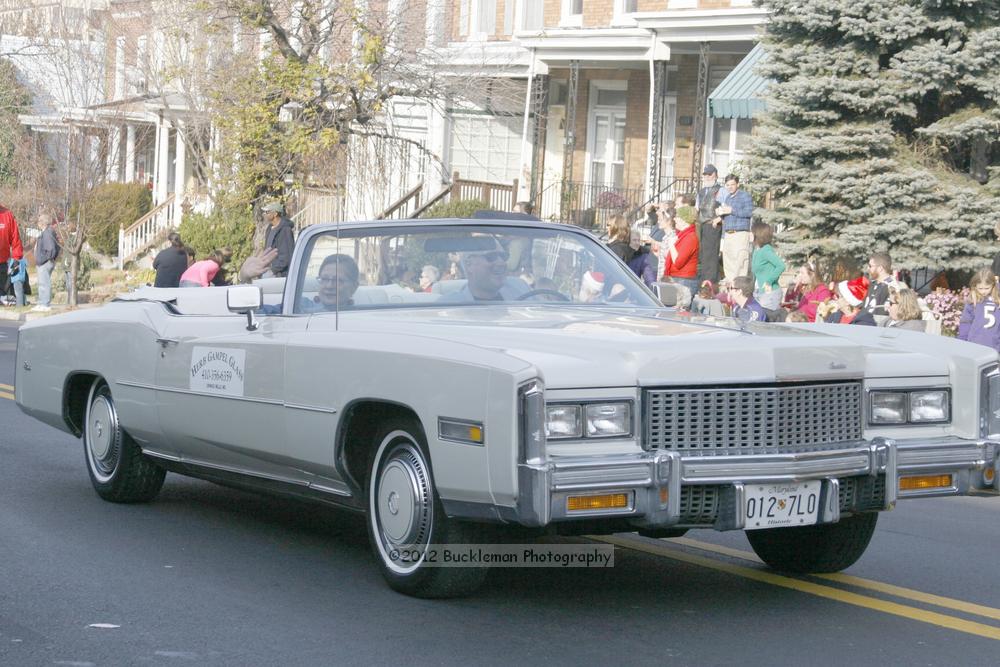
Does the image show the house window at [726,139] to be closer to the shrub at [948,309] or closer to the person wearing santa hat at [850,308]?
the shrub at [948,309]

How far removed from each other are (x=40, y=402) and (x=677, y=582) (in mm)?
4426

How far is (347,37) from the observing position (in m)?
27.8

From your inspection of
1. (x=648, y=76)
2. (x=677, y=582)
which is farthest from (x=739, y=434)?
(x=648, y=76)

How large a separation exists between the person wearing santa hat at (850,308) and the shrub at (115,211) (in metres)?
25.4

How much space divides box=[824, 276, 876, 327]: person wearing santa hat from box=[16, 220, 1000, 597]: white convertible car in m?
7.17

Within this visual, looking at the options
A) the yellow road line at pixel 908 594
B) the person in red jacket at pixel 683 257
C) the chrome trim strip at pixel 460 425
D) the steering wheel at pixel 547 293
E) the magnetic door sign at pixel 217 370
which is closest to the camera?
the chrome trim strip at pixel 460 425

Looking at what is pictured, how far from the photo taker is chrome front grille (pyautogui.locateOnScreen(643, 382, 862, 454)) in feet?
19.3

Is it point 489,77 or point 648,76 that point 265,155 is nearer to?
point 489,77

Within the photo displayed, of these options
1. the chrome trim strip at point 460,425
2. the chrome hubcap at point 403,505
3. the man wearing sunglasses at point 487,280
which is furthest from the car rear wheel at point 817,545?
the chrome trim strip at point 460,425

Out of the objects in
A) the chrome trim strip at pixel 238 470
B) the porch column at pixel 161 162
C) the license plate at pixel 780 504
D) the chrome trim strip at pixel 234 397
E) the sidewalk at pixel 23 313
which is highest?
the porch column at pixel 161 162

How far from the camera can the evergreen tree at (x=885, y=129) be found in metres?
19.4

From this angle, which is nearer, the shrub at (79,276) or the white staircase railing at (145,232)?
the shrub at (79,276)

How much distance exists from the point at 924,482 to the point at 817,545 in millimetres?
904

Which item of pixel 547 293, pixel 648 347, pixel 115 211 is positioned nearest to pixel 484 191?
pixel 115 211
